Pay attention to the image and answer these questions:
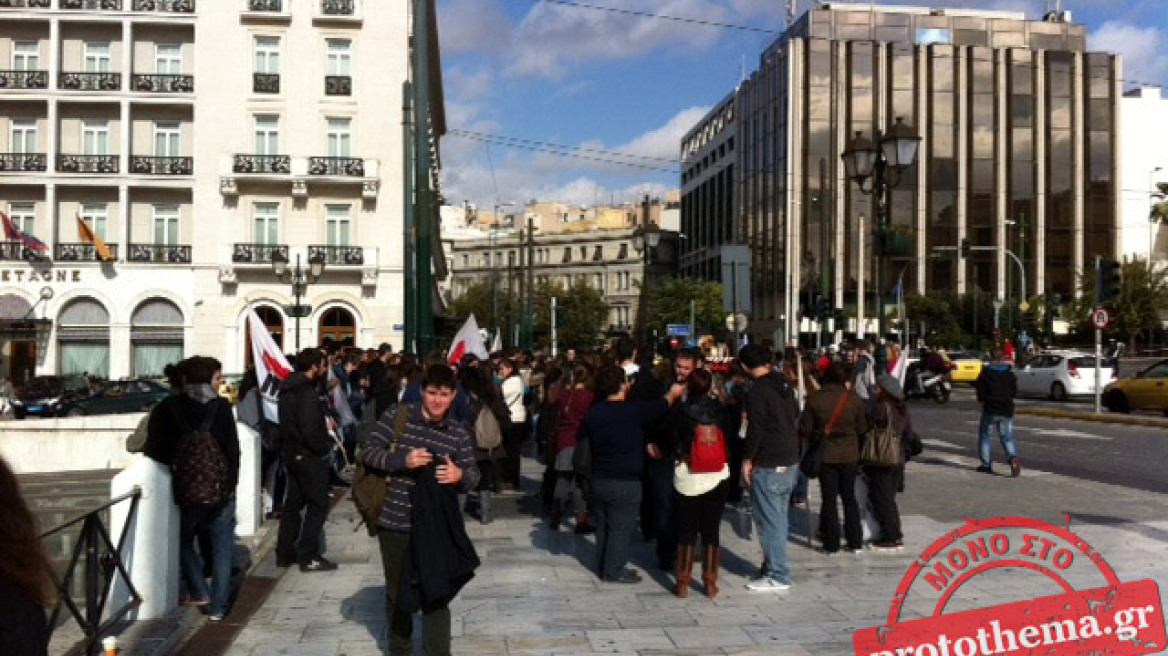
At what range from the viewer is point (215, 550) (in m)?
8.24

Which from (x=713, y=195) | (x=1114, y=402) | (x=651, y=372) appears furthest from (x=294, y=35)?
(x=713, y=195)

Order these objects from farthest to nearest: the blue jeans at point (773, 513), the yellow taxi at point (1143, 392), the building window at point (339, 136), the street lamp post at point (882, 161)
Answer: the building window at point (339, 136)
the yellow taxi at point (1143, 392)
the street lamp post at point (882, 161)
the blue jeans at point (773, 513)

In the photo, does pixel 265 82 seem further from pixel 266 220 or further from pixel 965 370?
→ pixel 965 370

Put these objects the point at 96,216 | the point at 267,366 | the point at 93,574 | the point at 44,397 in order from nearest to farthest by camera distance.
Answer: the point at 93,574 < the point at 267,366 < the point at 44,397 < the point at 96,216

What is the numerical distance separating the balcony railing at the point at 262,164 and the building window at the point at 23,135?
7591 millimetres

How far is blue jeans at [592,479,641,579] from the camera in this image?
9.34m

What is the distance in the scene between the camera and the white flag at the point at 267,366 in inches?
461

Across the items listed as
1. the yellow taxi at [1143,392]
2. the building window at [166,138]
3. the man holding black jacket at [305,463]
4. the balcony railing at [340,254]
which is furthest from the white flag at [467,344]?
the building window at [166,138]

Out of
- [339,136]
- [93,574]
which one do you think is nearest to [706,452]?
[93,574]

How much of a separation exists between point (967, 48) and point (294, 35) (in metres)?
45.8

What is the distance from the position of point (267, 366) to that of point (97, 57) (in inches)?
1492

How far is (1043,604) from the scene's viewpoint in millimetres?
6051

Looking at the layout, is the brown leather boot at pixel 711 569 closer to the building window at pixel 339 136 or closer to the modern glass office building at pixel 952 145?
the building window at pixel 339 136

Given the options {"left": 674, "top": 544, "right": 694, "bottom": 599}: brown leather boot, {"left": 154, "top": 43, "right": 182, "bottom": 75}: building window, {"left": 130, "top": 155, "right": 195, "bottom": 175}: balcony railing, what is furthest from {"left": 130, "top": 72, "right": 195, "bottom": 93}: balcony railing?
{"left": 674, "top": 544, "right": 694, "bottom": 599}: brown leather boot
